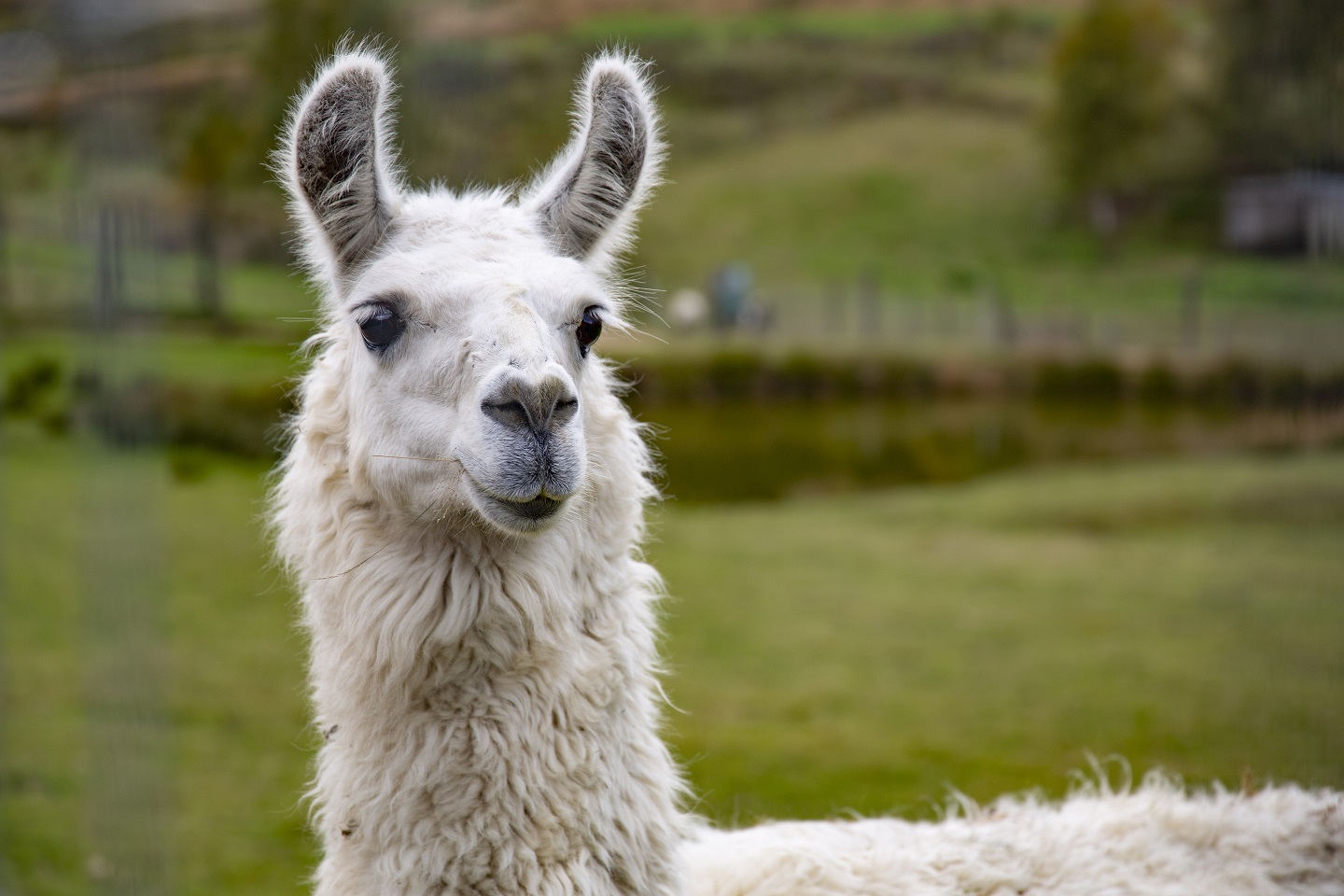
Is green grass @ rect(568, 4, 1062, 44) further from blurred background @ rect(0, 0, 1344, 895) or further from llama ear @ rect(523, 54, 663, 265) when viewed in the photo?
llama ear @ rect(523, 54, 663, 265)

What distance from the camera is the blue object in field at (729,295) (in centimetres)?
2958

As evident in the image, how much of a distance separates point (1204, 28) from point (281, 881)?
156ft

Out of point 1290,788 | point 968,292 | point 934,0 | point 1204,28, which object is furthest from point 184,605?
point 934,0

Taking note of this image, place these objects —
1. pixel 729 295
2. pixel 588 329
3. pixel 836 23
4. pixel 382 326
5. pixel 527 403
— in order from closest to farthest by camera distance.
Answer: pixel 527 403 → pixel 382 326 → pixel 588 329 → pixel 729 295 → pixel 836 23

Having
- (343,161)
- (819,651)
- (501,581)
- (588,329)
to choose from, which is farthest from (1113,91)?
(501,581)

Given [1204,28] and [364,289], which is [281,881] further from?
[1204,28]

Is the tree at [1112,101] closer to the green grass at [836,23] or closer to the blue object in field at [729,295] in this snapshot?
the green grass at [836,23]

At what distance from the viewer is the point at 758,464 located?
57.5ft

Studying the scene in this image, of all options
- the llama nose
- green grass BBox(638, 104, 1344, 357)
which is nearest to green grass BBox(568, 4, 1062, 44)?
green grass BBox(638, 104, 1344, 357)

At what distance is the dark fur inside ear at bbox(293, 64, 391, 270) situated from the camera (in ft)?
8.54

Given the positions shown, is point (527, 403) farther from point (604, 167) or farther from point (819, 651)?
point (819, 651)

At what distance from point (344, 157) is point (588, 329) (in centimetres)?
67

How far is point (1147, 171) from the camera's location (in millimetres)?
38719

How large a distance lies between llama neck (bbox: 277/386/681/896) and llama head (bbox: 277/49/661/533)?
0.16m
